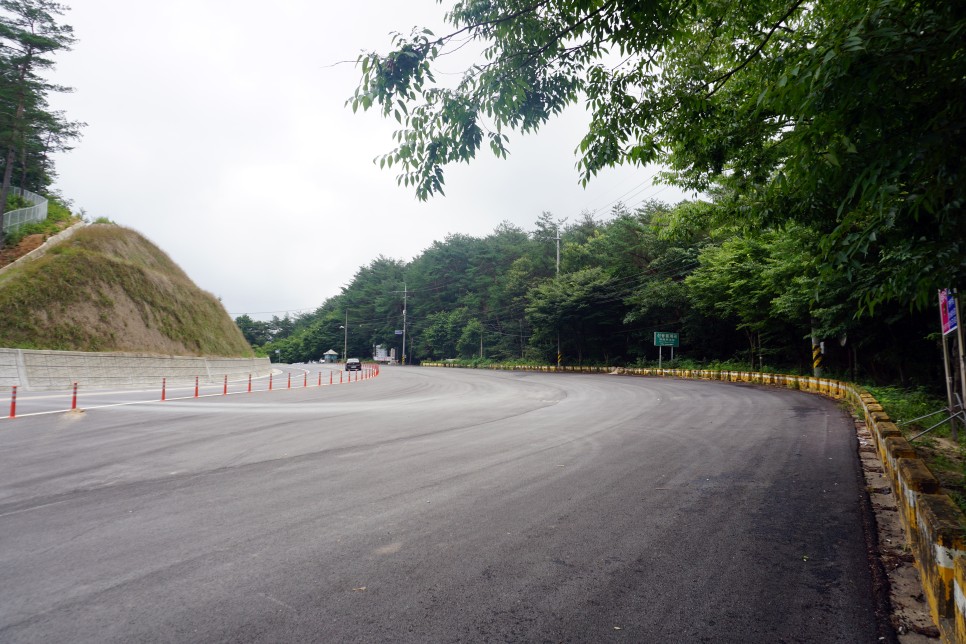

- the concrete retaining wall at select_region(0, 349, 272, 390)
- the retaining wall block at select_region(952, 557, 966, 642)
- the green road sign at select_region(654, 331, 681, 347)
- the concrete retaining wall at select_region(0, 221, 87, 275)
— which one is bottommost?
the retaining wall block at select_region(952, 557, 966, 642)

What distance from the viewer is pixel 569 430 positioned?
1016cm

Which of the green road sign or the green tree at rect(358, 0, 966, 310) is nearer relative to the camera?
the green tree at rect(358, 0, 966, 310)

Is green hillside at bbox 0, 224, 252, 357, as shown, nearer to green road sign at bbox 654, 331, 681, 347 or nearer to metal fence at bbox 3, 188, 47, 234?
metal fence at bbox 3, 188, 47, 234

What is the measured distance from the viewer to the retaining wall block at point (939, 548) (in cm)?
273

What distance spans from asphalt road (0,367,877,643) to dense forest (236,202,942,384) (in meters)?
2.45

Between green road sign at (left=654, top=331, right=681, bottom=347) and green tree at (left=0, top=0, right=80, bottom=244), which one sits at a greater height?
green tree at (left=0, top=0, right=80, bottom=244)

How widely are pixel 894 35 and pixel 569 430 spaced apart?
8.21 m

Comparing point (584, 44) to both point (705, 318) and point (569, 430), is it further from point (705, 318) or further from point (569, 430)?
point (705, 318)

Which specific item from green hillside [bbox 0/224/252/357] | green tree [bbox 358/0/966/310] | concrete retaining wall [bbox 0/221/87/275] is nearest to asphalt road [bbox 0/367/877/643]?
green tree [bbox 358/0/966/310]

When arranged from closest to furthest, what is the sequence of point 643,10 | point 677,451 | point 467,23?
point 643,10, point 467,23, point 677,451

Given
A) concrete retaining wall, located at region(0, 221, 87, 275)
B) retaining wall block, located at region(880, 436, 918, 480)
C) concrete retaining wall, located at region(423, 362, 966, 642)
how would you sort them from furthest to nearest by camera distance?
1. concrete retaining wall, located at region(0, 221, 87, 275)
2. retaining wall block, located at region(880, 436, 918, 480)
3. concrete retaining wall, located at region(423, 362, 966, 642)

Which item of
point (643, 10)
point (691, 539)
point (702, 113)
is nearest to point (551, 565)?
point (691, 539)

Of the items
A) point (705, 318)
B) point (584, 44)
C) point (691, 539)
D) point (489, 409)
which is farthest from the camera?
point (705, 318)

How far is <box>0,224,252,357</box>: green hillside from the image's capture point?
2508 cm
